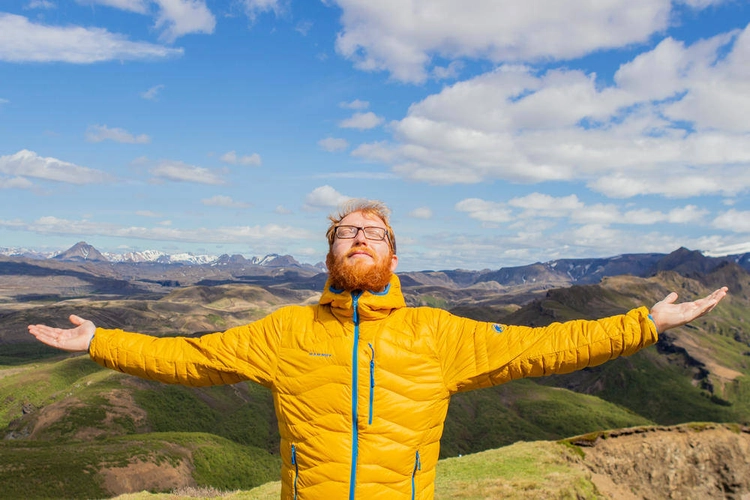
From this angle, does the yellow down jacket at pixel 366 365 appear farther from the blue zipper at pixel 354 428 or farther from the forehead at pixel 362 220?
the forehead at pixel 362 220

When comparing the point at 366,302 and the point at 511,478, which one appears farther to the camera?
the point at 511,478

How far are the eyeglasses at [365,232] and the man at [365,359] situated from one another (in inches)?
0.8

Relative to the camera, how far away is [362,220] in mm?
7625

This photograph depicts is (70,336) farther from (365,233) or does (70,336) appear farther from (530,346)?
(530,346)

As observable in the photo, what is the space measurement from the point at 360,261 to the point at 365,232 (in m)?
0.61

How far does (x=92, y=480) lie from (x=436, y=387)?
64.0 m

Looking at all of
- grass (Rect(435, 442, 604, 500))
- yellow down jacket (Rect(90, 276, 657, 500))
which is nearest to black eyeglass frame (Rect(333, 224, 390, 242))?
yellow down jacket (Rect(90, 276, 657, 500))

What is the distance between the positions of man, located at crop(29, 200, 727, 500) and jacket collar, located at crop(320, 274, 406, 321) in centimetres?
2

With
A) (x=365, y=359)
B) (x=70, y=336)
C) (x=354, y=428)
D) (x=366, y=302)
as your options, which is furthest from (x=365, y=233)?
(x=70, y=336)

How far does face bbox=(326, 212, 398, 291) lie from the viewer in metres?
6.87

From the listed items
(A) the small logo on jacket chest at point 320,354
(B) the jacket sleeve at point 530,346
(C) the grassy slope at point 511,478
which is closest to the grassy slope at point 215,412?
(C) the grassy slope at point 511,478

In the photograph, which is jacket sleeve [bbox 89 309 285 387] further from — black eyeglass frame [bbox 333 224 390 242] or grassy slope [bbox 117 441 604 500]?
grassy slope [bbox 117 441 604 500]

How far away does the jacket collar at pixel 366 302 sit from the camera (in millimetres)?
6785

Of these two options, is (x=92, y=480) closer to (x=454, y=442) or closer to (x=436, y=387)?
(x=436, y=387)
